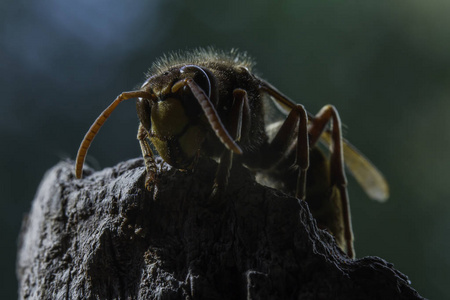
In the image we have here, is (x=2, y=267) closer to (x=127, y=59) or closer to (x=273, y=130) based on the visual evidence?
(x=127, y=59)

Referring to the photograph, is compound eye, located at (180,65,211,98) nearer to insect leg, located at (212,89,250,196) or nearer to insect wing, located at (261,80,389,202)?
insect leg, located at (212,89,250,196)

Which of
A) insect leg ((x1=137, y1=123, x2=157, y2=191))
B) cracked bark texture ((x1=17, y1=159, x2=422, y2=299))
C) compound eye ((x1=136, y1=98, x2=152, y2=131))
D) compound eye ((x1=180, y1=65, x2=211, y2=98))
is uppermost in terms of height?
compound eye ((x1=180, y1=65, x2=211, y2=98))

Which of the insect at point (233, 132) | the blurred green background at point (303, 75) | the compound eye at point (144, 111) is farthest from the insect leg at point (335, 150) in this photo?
the blurred green background at point (303, 75)

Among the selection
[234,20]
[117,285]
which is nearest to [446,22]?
[234,20]

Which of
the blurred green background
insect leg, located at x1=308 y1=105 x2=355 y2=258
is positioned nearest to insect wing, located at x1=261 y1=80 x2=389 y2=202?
insect leg, located at x1=308 y1=105 x2=355 y2=258

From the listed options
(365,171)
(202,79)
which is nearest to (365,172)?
(365,171)

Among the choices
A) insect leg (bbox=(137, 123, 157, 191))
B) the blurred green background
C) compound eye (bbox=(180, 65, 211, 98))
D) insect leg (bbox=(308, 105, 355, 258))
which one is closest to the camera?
insect leg (bbox=(137, 123, 157, 191))

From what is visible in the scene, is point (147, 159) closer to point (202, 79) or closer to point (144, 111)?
point (144, 111)
